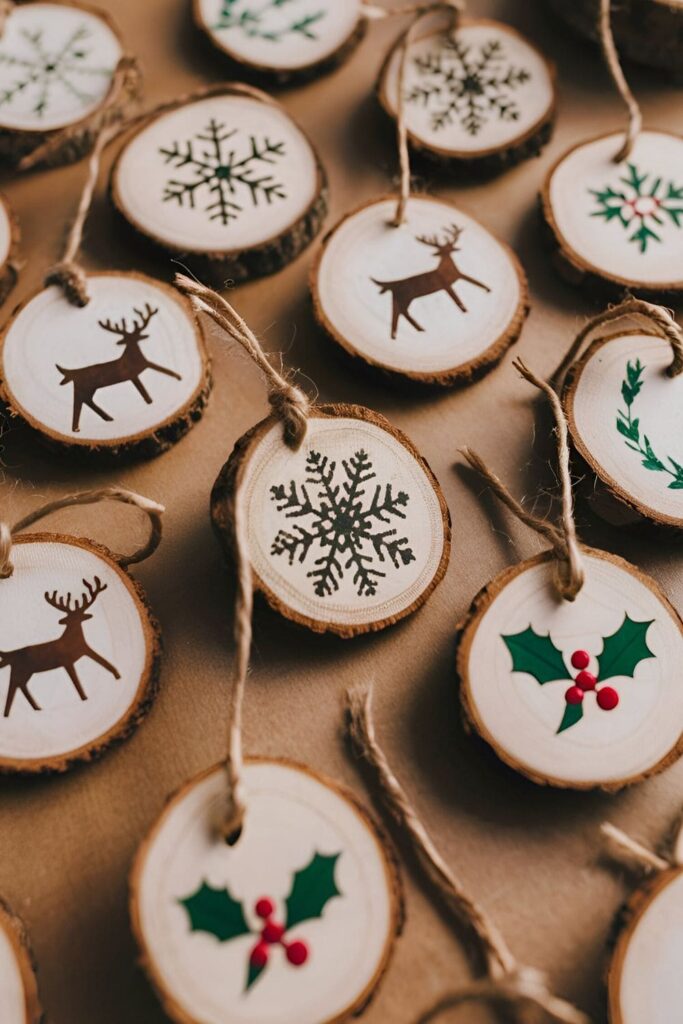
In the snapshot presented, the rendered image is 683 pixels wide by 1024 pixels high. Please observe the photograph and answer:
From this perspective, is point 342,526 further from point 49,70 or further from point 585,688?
point 49,70

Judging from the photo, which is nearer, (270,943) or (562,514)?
(270,943)

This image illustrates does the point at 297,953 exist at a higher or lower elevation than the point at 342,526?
lower

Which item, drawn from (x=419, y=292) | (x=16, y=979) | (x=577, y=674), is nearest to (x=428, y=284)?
(x=419, y=292)

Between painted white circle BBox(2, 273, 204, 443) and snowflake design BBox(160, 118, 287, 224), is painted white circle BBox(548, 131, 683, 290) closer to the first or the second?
snowflake design BBox(160, 118, 287, 224)

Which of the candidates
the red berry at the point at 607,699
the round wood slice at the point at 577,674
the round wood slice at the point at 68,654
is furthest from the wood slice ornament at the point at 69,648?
the red berry at the point at 607,699

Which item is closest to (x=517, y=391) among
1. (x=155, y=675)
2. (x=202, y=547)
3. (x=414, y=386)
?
(x=414, y=386)

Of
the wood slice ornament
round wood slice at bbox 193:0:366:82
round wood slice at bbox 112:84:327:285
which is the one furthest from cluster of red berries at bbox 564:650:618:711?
round wood slice at bbox 193:0:366:82

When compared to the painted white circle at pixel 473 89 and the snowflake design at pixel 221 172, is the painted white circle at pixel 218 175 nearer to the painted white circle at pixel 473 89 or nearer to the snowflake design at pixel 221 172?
the snowflake design at pixel 221 172

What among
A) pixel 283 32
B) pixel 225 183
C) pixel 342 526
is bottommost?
pixel 342 526
